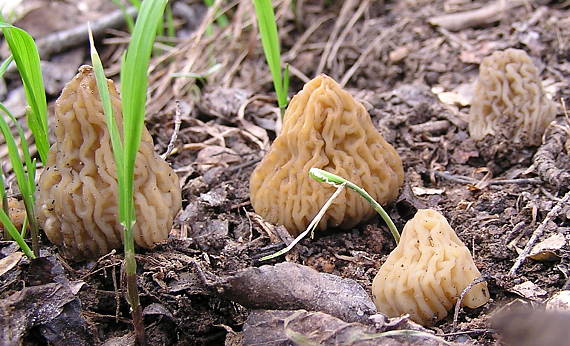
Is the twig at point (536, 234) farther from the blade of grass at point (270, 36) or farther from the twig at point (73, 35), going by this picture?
the twig at point (73, 35)

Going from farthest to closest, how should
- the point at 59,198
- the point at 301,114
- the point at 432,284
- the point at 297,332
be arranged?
the point at 301,114 < the point at 59,198 < the point at 432,284 < the point at 297,332

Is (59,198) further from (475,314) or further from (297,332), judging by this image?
(475,314)

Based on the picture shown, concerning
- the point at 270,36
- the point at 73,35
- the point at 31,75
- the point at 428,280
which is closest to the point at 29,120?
the point at 31,75

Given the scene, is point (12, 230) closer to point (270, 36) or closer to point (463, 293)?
point (270, 36)

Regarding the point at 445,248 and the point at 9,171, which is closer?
the point at 445,248

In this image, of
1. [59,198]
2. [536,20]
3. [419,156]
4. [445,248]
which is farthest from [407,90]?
[59,198]

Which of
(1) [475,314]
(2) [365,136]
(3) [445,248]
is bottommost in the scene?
(1) [475,314]
